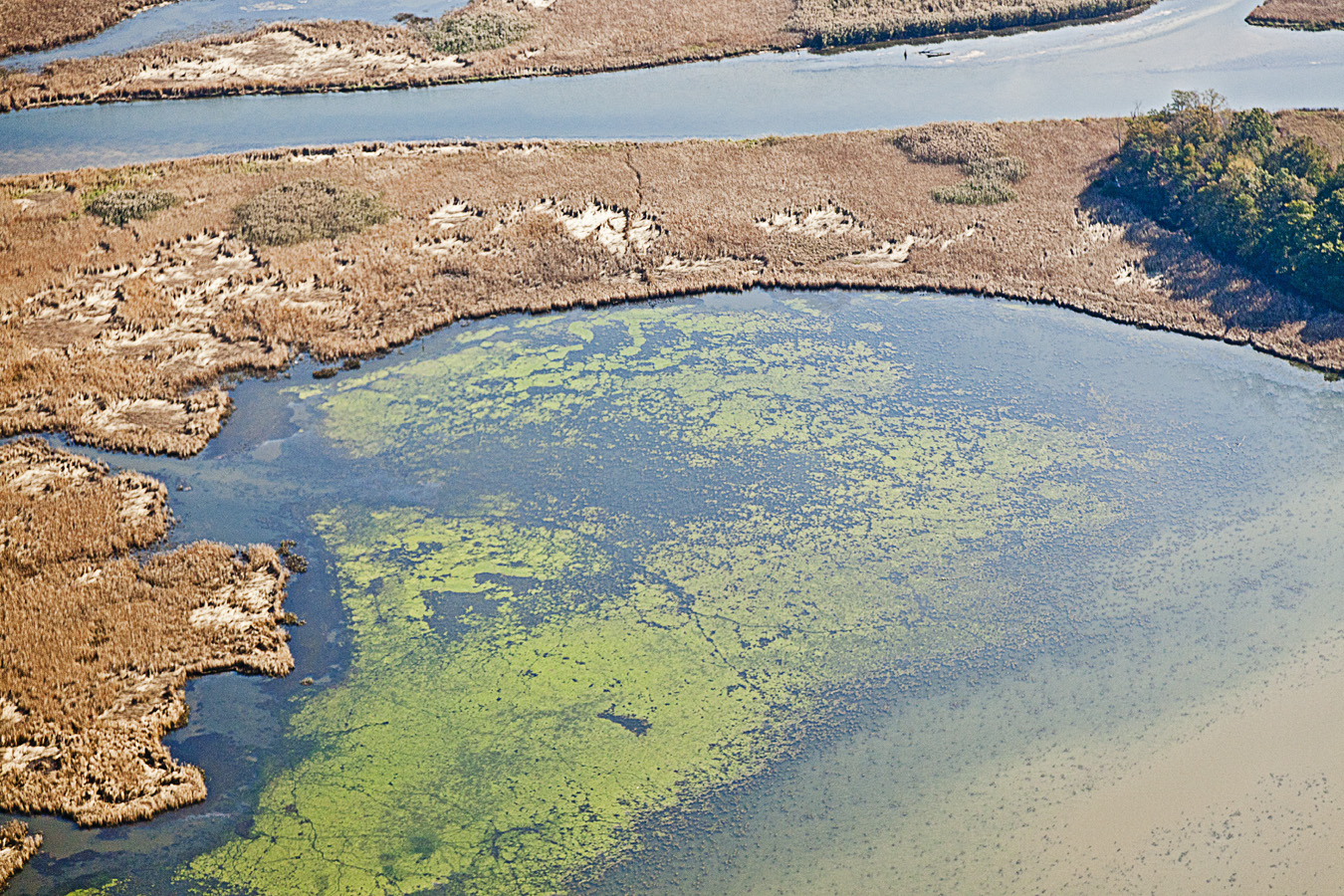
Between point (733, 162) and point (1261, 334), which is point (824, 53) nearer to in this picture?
point (733, 162)

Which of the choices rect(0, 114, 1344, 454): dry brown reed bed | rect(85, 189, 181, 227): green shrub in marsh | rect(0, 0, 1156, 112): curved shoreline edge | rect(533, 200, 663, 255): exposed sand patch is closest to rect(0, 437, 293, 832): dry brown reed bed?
rect(0, 114, 1344, 454): dry brown reed bed

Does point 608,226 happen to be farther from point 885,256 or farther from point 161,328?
point 161,328

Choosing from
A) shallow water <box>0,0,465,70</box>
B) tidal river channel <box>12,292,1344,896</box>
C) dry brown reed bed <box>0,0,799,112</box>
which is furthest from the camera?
shallow water <box>0,0,465,70</box>

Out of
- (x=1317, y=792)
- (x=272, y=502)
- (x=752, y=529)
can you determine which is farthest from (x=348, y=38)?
(x=1317, y=792)

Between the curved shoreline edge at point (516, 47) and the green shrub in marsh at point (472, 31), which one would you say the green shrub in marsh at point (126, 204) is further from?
the green shrub in marsh at point (472, 31)

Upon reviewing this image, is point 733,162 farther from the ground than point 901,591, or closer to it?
farther from the ground

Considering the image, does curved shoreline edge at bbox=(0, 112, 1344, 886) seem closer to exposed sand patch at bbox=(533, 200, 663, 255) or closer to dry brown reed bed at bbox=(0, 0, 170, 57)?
exposed sand patch at bbox=(533, 200, 663, 255)
